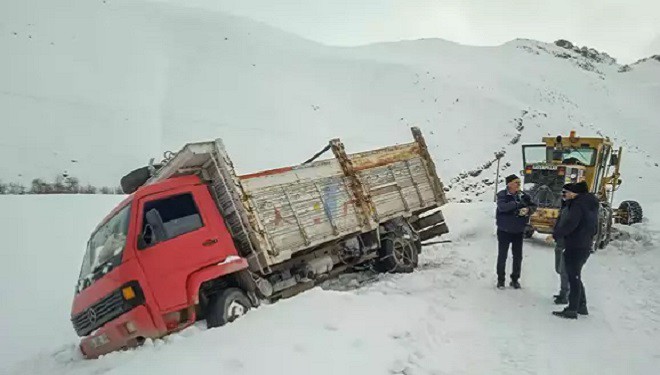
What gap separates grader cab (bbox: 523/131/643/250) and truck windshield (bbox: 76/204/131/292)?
28.3 ft

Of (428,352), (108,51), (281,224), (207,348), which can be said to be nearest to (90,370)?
(207,348)

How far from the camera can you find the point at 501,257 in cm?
735

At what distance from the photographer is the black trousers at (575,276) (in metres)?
5.95

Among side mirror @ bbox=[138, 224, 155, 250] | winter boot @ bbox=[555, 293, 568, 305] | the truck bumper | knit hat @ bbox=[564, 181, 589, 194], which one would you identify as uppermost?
side mirror @ bbox=[138, 224, 155, 250]

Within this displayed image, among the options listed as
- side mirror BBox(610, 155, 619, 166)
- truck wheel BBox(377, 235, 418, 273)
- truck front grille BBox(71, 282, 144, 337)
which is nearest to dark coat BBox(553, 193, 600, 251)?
truck wheel BBox(377, 235, 418, 273)

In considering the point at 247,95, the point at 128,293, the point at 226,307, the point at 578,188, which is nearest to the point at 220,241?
the point at 226,307

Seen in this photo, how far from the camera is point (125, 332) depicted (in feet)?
17.7

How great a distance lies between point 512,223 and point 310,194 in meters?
3.08

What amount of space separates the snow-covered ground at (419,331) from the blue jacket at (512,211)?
0.94 meters

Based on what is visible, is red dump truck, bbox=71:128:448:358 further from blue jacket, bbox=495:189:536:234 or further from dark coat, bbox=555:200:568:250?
dark coat, bbox=555:200:568:250

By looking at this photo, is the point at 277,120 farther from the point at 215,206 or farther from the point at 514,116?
the point at 215,206

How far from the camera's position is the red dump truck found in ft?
17.8

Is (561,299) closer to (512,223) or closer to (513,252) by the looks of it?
(513,252)

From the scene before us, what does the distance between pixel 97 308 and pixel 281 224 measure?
2521mm
